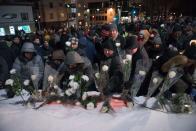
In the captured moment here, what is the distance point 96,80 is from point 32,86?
3.35ft

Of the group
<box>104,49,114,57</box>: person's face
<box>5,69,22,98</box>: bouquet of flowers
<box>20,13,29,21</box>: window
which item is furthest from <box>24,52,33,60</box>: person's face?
<box>20,13,29,21</box>: window

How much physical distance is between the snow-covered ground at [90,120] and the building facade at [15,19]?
35295 millimetres

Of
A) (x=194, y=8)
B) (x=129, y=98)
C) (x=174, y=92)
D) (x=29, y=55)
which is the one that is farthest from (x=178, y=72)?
(x=194, y=8)

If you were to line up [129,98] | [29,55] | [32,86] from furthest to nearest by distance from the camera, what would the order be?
[29,55] → [32,86] → [129,98]

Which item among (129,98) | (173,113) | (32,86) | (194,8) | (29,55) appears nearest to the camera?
(173,113)

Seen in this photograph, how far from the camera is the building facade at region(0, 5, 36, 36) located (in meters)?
38.4

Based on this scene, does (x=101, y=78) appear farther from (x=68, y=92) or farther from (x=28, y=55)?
(x=28, y=55)

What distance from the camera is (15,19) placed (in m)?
41.2

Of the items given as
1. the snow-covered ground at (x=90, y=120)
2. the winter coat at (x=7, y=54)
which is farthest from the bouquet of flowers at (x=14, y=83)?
the winter coat at (x=7, y=54)

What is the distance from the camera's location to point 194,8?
42.2 m

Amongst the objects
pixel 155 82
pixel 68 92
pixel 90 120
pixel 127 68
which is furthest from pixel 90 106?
pixel 155 82

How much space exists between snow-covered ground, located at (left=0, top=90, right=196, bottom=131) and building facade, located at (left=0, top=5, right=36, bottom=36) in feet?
116

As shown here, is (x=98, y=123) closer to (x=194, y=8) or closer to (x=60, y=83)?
(x=60, y=83)

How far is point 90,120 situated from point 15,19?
40719mm
